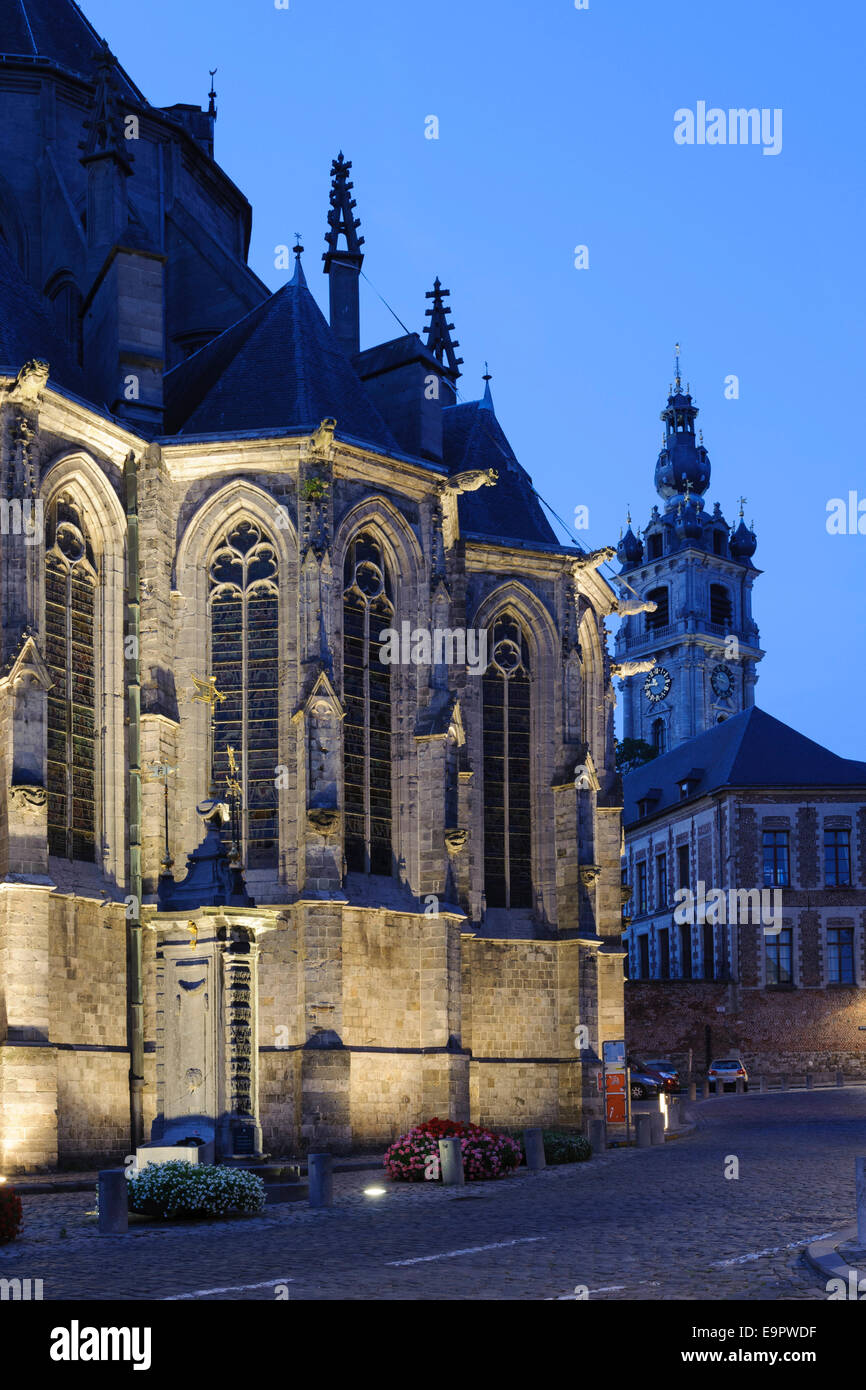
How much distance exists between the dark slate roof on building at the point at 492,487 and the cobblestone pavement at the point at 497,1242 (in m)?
13.6

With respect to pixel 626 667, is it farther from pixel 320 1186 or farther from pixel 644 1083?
pixel 320 1186

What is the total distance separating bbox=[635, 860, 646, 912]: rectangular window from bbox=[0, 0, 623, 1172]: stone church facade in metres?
31.9

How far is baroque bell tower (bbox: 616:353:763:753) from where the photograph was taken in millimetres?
99562

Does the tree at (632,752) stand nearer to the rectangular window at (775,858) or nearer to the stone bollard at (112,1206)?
the rectangular window at (775,858)

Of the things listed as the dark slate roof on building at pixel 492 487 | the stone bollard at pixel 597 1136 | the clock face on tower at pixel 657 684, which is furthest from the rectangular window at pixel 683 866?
the clock face on tower at pixel 657 684

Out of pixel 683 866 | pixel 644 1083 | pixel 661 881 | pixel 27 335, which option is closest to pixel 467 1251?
pixel 27 335

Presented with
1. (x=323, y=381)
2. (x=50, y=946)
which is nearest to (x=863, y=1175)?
(x=50, y=946)

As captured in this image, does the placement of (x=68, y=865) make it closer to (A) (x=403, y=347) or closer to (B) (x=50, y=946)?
(B) (x=50, y=946)

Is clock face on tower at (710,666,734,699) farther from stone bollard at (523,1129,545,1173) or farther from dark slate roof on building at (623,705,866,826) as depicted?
stone bollard at (523,1129,545,1173)

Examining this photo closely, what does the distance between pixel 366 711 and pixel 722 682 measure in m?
75.7

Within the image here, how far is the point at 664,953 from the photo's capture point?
61500 millimetres

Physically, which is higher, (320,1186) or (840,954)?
(320,1186)

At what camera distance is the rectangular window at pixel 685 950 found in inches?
2291
